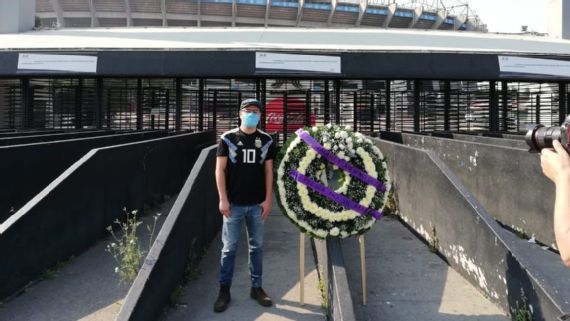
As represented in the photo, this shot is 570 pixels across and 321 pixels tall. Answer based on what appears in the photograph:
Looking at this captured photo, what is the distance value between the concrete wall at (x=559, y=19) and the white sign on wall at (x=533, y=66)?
11.9 metres

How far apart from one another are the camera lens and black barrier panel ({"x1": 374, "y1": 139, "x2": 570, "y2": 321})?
5.87 feet

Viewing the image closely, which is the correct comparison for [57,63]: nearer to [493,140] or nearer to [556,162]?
[493,140]

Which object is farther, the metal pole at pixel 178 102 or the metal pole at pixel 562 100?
the metal pole at pixel 562 100

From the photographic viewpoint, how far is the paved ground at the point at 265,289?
4367 millimetres

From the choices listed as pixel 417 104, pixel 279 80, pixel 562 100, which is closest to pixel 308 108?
pixel 279 80

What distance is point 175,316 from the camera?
4324 millimetres

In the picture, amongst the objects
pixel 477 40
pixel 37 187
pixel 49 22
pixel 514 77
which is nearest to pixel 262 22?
pixel 49 22

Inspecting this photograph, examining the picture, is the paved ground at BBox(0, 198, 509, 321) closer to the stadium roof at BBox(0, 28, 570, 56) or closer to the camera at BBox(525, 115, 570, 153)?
the camera at BBox(525, 115, 570, 153)

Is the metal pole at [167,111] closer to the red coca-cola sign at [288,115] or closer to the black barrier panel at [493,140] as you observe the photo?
the red coca-cola sign at [288,115]

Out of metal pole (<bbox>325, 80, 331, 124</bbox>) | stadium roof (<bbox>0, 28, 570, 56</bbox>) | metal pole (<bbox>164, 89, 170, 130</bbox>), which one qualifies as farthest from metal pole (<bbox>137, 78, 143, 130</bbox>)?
metal pole (<bbox>325, 80, 331, 124</bbox>)

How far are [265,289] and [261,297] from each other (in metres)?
0.44

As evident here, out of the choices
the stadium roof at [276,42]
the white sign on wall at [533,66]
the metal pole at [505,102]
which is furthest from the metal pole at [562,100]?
the white sign on wall at [533,66]

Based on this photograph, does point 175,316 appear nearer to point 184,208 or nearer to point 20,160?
point 184,208

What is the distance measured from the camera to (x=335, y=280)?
4.18 meters
